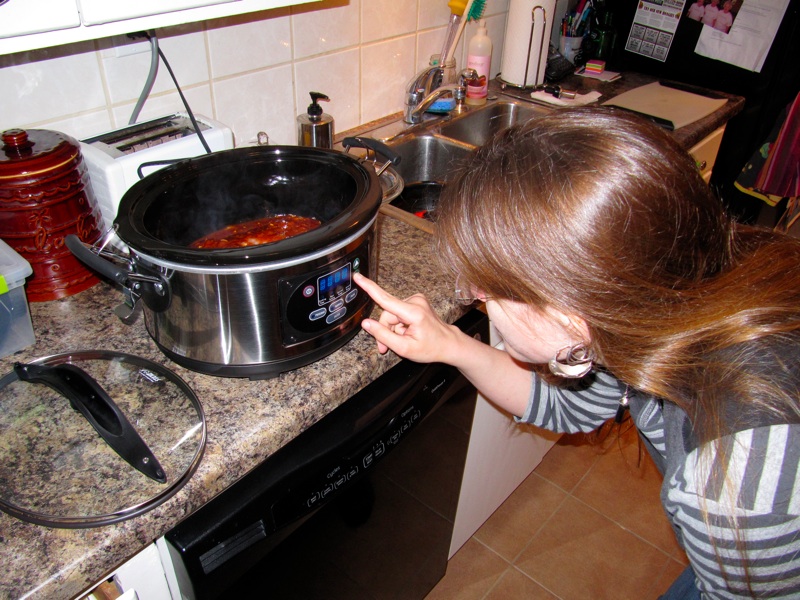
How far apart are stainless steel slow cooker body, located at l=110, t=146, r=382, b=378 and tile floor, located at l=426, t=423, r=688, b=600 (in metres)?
0.93

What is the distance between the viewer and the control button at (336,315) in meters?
0.76

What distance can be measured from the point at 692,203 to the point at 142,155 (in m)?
0.72

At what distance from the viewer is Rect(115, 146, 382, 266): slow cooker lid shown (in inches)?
27.3

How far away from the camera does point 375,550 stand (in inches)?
40.5

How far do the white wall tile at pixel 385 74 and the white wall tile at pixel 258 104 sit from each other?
0.76 ft

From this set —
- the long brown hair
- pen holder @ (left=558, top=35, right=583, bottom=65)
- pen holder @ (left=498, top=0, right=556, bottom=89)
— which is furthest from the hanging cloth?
the long brown hair

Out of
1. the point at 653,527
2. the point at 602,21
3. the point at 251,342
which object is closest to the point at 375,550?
the point at 251,342

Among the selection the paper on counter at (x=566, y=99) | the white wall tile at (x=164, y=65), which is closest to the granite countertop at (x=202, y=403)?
the white wall tile at (x=164, y=65)

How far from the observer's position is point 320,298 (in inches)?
28.6

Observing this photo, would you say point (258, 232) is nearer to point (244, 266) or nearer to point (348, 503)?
point (244, 266)

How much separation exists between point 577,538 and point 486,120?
1149 millimetres

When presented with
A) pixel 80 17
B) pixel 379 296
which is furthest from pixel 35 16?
pixel 379 296

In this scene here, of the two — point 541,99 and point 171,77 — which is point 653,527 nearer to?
point 541,99

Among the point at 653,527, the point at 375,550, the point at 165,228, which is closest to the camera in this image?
the point at 165,228
